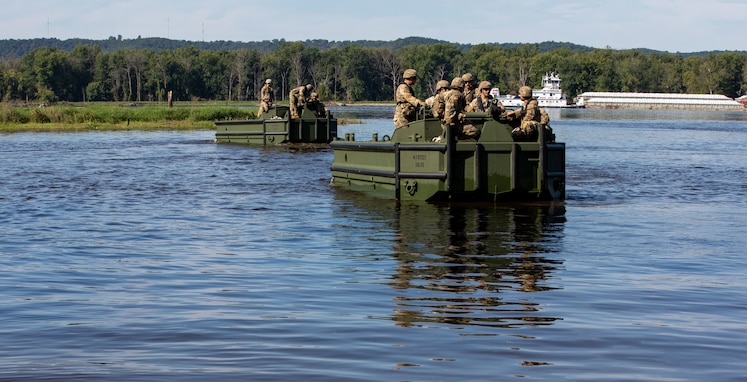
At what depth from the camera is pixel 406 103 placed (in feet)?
64.6

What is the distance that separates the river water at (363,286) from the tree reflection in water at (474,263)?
4 centimetres

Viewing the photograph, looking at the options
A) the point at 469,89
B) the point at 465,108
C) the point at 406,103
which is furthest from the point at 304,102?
the point at 465,108

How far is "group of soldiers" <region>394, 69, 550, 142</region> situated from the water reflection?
1488 millimetres

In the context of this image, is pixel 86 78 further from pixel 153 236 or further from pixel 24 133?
pixel 153 236

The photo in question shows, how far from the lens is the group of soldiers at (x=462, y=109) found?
18.1 m

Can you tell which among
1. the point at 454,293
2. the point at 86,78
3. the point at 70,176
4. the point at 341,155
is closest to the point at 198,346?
the point at 454,293

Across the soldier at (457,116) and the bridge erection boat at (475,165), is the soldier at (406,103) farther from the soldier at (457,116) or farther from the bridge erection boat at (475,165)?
the soldier at (457,116)

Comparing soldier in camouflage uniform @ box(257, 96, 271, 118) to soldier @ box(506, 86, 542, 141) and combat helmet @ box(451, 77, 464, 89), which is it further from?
soldier @ box(506, 86, 542, 141)

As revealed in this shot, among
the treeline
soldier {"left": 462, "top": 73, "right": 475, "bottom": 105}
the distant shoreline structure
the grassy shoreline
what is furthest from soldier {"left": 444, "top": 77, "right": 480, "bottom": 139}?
the distant shoreline structure

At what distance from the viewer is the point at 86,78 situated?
513ft

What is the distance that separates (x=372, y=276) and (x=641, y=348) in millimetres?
Answer: 4096

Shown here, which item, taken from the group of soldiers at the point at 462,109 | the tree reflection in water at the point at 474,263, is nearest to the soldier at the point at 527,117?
the group of soldiers at the point at 462,109

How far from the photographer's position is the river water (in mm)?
7660

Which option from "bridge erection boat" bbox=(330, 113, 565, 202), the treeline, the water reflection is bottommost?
the water reflection
